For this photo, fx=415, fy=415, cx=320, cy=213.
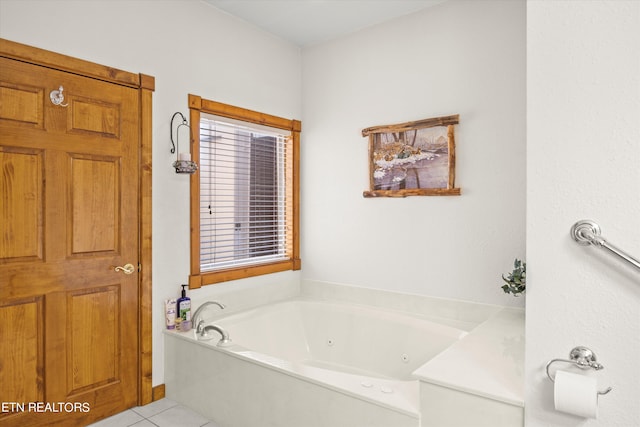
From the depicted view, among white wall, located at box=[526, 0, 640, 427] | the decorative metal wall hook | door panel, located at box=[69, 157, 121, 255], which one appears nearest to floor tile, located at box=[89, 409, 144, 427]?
door panel, located at box=[69, 157, 121, 255]

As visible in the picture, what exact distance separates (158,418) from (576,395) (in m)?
2.16

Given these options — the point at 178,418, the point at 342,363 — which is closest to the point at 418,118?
the point at 342,363

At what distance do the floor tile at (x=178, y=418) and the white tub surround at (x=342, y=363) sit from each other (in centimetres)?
5

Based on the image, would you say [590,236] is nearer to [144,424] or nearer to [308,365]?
[308,365]

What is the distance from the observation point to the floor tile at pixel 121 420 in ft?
7.65

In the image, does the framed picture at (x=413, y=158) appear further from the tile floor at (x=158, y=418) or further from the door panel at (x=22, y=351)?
the door panel at (x=22, y=351)

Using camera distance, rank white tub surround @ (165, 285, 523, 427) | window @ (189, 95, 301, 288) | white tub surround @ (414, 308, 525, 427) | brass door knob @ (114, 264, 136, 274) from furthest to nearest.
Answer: window @ (189, 95, 301, 288) < brass door knob @ (114, 264, 136, 274) < white tub surround @ (165, 285, 523, 427) < white tub surround @ (414, 308, 525, 427)

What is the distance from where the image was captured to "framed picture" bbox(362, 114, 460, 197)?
280cm

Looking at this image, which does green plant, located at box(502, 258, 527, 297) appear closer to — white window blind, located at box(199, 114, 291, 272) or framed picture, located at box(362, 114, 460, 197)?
framed picture, located at box(362, 114, 460, 197)

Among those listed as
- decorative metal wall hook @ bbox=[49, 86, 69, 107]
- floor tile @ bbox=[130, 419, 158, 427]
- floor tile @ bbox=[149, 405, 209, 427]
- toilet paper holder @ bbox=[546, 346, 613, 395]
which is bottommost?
floor tile @ bbox=[149, 405, 209, 427]

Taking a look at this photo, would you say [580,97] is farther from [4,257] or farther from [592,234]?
[4,257]

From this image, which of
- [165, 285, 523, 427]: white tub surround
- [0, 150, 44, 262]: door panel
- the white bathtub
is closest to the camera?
[165, 285, 523, 427]: white tub surround

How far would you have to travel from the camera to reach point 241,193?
3266mm

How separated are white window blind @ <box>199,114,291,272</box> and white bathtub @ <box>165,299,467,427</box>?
1.57 ft
